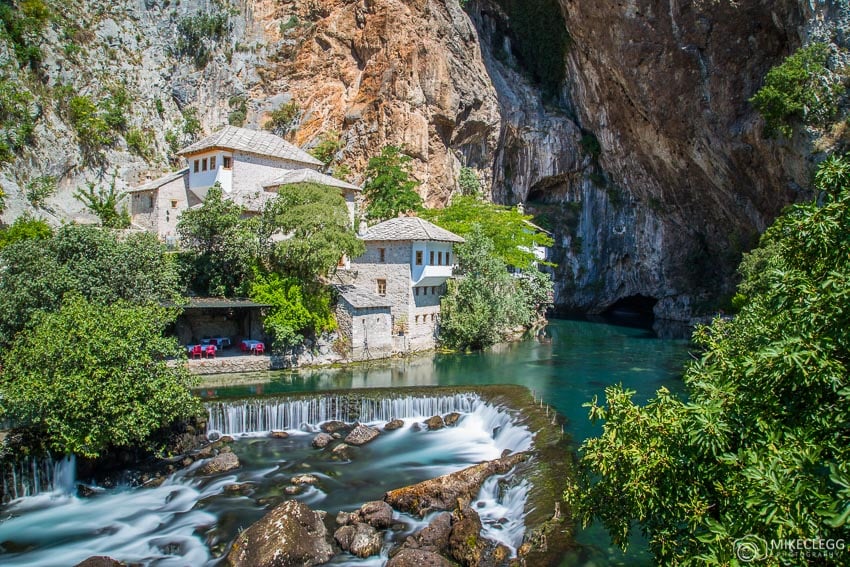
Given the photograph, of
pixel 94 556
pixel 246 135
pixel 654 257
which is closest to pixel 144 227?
pixel 246 135


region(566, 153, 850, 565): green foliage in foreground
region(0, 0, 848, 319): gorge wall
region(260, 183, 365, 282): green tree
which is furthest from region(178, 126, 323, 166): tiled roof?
region(566, 153, 850, 565): green foliage in foreground

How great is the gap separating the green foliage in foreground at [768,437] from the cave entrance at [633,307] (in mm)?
49291

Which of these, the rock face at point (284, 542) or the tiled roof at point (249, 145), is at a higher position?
the tiled roof at point (249, 145)

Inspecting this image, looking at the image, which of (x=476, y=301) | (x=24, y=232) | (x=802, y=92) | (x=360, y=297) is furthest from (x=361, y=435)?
(x=802, y=92)

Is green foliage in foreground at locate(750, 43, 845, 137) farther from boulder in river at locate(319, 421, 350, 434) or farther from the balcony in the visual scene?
boulder in river at locate(319, 421, 350, 434)

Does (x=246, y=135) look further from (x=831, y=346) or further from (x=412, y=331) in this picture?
(x=831, y=346)

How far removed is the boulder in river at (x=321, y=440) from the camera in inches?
680

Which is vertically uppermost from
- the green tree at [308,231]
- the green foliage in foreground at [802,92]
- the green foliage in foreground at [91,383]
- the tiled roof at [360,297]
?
the green foliage in foreground at [802,92]

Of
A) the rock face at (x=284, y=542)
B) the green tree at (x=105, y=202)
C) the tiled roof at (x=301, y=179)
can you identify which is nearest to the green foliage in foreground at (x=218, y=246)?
the tiled roof at (x=301, y=179)

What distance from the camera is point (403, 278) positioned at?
2934 cm

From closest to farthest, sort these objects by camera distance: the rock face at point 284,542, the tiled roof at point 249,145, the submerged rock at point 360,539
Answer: the rock face at point 284,542 → the submerged rock at point 360,539 → the tiled roof at point 249,145

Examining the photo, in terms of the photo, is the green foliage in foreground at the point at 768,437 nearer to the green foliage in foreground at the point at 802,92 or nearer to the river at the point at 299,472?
the river at the point at 299,472

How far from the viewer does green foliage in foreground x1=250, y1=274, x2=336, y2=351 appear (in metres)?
25.5

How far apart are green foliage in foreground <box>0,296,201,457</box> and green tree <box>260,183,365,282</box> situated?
32.8ft
